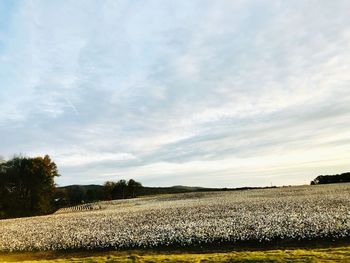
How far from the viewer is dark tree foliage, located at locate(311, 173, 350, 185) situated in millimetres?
116750

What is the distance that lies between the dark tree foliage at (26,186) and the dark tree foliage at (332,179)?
7492 centimetres

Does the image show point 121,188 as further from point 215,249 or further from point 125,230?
point 215,249

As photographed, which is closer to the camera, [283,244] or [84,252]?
[283,244]

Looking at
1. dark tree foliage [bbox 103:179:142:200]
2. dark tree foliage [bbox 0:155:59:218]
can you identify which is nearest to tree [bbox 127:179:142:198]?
dark tree foliage [bbox 103:179:142:200]

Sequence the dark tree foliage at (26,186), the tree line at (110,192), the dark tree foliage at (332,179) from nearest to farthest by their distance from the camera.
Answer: the dark tree foliage at (26,186) < the dark tree foliage at (332,179) < the tree line at (110,192)

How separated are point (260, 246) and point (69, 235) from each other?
55.3 feet

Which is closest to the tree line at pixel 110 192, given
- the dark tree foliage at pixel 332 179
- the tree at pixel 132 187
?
the tree at pixel 132 187

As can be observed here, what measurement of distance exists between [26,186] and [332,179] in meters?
81.5

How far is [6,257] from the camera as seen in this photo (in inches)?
1163

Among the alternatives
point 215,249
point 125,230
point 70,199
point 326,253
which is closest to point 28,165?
point 70,199

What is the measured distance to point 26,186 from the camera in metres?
86.8

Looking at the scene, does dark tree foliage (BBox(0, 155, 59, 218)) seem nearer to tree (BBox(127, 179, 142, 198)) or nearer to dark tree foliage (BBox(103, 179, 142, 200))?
dark tree foliage (BBox(103, 179, 142, 200))

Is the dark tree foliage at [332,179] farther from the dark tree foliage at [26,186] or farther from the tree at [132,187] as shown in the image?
the dark tree foliage at [26,186]

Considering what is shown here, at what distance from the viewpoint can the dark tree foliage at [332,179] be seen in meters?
117
